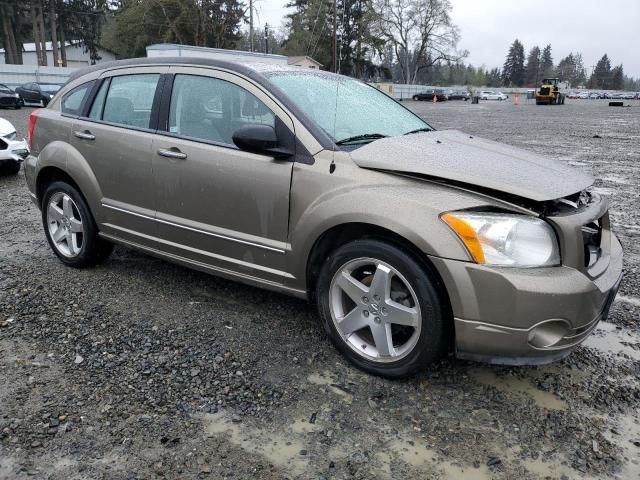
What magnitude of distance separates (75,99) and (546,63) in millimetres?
145786

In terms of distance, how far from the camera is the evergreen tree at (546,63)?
125812 millimetres

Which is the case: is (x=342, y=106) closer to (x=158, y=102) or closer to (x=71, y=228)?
(x=158, y=102)

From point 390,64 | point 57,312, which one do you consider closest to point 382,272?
point 57,312

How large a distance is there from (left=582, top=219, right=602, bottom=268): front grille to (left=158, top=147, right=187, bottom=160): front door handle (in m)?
2.46


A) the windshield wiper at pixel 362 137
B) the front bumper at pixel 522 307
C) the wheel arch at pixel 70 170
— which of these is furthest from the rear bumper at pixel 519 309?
the wheel arch at pixel 70 170

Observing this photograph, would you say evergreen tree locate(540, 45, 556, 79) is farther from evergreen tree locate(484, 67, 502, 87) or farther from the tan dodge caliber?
the tan dodge caliber

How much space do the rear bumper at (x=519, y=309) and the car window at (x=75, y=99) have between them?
330 cm

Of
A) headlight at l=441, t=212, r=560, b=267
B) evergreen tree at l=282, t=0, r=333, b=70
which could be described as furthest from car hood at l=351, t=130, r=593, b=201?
evergreen tree at l=282, t=0, r=333, b=70

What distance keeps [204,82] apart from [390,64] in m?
94.8

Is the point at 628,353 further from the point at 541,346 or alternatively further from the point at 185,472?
the point at 185,472

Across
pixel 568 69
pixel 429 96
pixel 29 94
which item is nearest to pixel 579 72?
pixel 568 69

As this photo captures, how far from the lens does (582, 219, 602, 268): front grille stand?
272cm

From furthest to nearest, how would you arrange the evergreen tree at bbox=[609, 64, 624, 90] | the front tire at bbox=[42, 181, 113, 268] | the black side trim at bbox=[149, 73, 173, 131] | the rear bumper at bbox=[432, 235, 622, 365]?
the evergreen tree at bbox=[609, 64, 624, 90], the front tire at bbox=[42, 181, 113, 268], the black side trim at bbox=[149, 73, 173, 131], the rear bumper at bbox=[432, 235, 622, 365]

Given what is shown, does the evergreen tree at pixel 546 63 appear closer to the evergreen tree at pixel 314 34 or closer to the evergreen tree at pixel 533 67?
the evergreen tree at pixel 533 67
